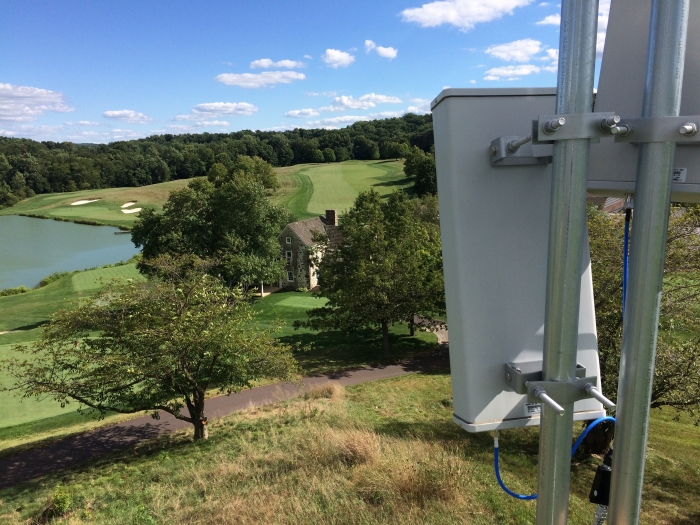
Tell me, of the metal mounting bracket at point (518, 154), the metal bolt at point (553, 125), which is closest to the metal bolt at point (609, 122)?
Answer: the metal bolt at point (553, 125)

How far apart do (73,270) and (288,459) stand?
4956 cm

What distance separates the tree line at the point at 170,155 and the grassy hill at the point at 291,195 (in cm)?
414

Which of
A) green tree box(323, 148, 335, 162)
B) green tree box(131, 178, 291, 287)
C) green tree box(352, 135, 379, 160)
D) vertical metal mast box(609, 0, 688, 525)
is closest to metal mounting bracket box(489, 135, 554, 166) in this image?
vertical metal mast box(609, 0, 688, 525)

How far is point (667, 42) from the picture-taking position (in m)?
1.51

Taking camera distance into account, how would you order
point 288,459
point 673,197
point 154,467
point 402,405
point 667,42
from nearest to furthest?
1. point 667,42
2. point 673,197
3. point 288,459
4. point 154,467
5. point 402,405

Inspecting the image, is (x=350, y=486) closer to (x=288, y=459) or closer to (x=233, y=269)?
(x=288, y=459)

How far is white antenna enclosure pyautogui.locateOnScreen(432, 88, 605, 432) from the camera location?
191cm

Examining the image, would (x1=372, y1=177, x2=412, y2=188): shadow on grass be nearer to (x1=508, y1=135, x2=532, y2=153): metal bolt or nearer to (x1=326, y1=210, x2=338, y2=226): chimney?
(x1=326, y1=210, x2=338, y2=226): chimney

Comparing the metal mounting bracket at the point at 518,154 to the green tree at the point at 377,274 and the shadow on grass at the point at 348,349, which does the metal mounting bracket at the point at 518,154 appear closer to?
the green tree at the point at 377,274

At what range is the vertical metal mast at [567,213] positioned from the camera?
5.10ft

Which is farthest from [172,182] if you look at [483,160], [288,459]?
[483,160]

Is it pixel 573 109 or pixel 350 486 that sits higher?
pixel 573 109

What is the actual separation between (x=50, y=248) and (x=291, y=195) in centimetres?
3222

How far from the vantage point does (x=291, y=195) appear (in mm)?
72875
